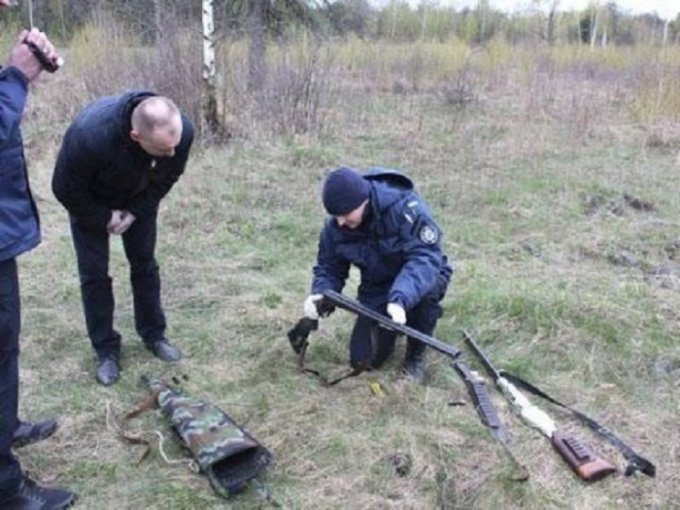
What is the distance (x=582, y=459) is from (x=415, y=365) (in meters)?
1.00

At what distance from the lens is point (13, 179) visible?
93.7 inches

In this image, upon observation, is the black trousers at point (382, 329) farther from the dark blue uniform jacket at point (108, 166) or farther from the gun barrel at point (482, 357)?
the dark blue uniform jacket at point (108, 166)

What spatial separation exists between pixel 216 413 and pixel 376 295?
3.44 ft

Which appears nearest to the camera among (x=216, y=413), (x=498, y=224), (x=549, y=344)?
(x=216, y=413)

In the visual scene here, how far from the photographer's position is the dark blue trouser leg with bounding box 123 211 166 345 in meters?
3.55

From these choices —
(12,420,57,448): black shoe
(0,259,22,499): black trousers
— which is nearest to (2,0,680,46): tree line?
(0,259,22,499): black trousers

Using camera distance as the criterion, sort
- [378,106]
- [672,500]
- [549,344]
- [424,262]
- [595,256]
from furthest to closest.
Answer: [378,106] → [595,256] → [549,344] → [424,262] → [672,500]

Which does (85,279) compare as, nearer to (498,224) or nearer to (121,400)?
(121,400)

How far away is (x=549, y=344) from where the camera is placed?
3.88 m

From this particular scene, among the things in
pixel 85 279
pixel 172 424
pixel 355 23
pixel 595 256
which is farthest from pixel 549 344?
pixel 355 23

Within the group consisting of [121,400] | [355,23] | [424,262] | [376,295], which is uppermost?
[355,23]

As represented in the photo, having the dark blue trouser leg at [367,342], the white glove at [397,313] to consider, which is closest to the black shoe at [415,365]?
the dark blue trouser leg at [367,342]

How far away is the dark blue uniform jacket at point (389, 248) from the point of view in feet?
10.7

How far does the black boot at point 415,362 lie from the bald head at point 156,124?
1.60 metres
